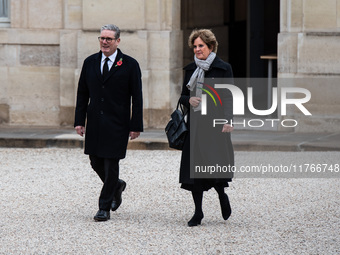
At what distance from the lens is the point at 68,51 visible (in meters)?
14.6

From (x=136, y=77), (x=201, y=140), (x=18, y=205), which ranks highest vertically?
(x=136, y=77)

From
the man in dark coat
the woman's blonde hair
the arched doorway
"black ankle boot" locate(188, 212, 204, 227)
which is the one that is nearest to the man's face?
the man in dark coat

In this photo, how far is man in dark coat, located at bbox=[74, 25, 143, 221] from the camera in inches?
313

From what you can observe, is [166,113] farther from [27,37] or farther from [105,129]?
[105,129]

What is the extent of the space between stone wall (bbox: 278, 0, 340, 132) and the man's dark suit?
6.09 m

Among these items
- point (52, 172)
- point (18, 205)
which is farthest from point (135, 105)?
point (52, 172)

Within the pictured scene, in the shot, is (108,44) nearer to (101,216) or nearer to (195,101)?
(195,101)

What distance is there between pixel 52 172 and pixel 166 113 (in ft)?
12.7

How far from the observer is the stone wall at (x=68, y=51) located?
561 inches

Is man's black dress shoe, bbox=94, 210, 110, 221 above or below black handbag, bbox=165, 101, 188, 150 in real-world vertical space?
below

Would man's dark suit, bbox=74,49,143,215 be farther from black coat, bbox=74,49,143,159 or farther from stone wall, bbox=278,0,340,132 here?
stone wall, bbox=278,0,340,132

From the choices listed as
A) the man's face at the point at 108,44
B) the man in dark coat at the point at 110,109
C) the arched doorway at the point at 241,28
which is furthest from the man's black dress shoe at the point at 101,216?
the arched doorway at the point at 241,28

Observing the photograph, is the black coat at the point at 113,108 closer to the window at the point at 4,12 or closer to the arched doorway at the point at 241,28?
the window at the point at 4,12

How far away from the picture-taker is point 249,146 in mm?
12320
